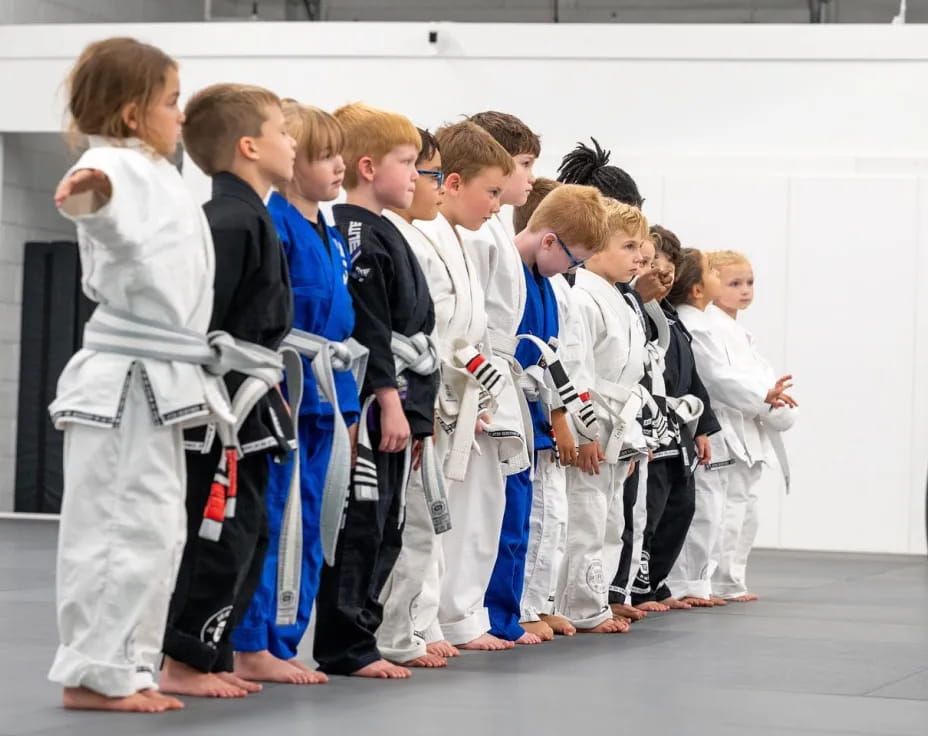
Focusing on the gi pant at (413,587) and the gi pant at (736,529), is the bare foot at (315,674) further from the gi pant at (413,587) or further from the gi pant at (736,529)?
the gi pant at (736,529)

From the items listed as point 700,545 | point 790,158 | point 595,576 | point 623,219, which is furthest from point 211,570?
point 790,158

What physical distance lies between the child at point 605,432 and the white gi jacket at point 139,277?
2.14m

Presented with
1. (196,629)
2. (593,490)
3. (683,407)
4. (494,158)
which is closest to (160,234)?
(196,629)

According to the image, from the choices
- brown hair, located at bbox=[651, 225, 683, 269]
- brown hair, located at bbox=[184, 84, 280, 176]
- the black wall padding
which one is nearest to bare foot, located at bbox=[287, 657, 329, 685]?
brown hair, located at bbox=[184, 84, 280, 176]

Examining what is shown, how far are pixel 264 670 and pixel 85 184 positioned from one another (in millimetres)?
1150

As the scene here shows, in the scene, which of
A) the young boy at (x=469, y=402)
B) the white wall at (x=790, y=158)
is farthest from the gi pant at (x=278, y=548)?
the white wall at (x=790, y=158)

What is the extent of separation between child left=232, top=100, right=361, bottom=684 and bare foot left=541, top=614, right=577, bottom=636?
4.74ft

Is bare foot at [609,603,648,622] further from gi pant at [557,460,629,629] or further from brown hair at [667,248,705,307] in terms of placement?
brown hair at [667,248,705,307]

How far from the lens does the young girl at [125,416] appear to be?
112 inches

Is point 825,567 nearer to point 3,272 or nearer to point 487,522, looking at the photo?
point 487,522

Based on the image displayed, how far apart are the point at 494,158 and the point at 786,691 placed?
5.38ft

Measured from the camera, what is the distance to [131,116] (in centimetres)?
300

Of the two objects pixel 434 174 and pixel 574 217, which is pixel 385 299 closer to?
pixel 434 174

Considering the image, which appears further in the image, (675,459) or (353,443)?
(675,459)
